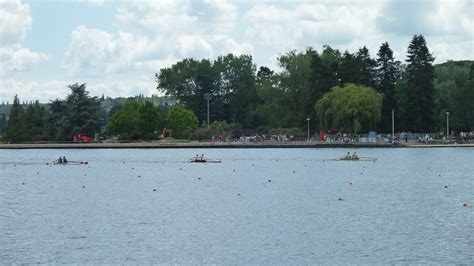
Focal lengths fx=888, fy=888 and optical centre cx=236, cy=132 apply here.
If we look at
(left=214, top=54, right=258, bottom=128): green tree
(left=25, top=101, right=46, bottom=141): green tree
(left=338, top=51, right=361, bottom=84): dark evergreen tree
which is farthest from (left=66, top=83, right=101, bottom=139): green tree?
(left=338, top=51, right=361, bottom=84): dark evergreen tree

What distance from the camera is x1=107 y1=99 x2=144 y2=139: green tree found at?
15550 centimetres

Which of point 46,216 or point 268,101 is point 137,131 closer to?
point 268,101

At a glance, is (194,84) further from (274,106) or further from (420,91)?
(420,91)

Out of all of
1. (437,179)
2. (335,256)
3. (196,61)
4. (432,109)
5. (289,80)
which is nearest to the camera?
(335,256)

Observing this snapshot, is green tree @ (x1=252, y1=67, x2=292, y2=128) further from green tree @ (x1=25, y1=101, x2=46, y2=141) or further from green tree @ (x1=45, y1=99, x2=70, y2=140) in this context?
green tree @ (x1=25, y1=101, x2=46, y2=141)

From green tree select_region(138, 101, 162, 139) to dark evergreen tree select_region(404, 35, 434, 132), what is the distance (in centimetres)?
4572

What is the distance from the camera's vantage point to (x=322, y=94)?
13712cm

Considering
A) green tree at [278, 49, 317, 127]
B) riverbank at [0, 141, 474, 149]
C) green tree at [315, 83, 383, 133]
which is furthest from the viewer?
green tree at [278, 49, 317, 127]

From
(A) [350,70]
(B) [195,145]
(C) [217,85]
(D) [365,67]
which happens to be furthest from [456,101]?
(C) [217,85]

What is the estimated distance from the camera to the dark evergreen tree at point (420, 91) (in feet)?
430

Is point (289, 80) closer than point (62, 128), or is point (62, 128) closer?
point (289, 80)

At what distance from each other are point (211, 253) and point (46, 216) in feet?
50.4

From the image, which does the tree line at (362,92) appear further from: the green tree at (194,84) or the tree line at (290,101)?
the green tree at (194,84)

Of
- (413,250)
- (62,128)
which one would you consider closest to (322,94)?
(62,128)
